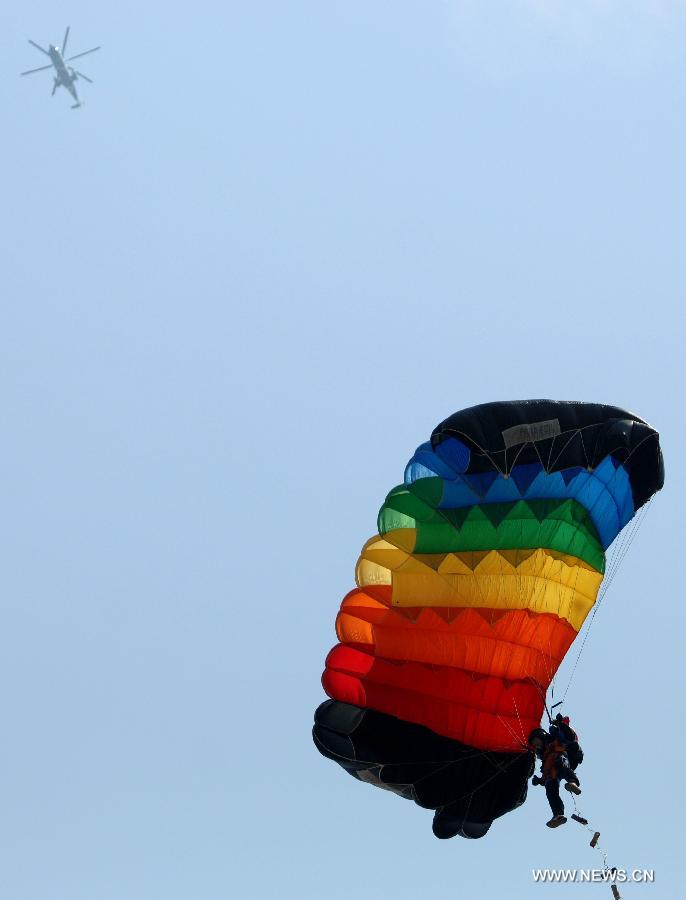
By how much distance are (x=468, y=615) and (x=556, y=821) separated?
3.69 m

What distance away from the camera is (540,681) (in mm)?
22781

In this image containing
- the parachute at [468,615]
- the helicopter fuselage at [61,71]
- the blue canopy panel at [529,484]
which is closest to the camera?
the blue canopy panel at [529,484]

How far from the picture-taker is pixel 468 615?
22.3m

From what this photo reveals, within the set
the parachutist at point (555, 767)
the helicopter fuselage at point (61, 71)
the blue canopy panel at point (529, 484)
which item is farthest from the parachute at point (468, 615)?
the helicopter fuselage at point (61, 71)

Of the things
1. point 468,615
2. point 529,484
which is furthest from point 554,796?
point 529,484

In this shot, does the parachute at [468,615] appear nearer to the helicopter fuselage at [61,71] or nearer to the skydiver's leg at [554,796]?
the skydiver's leg at [554,796]

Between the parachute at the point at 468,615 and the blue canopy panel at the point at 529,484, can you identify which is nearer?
the blue canopy panel at the point at 529,484

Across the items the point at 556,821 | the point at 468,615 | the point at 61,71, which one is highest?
A: the point at 61,71

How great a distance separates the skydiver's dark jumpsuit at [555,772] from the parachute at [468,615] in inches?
41.2

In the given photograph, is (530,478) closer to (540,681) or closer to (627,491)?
(627,491)

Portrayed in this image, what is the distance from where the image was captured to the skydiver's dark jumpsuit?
2077cm

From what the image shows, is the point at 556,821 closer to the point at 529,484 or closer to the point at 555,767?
the point at 555,767

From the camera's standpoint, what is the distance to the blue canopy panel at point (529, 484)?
845 inches

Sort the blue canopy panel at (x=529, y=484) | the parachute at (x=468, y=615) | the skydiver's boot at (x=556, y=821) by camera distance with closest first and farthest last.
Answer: the skydiver's boot at (x=556, y=821), the blue canopy panel at (x=529, y=484), the parachute at (x=468, y=615)
